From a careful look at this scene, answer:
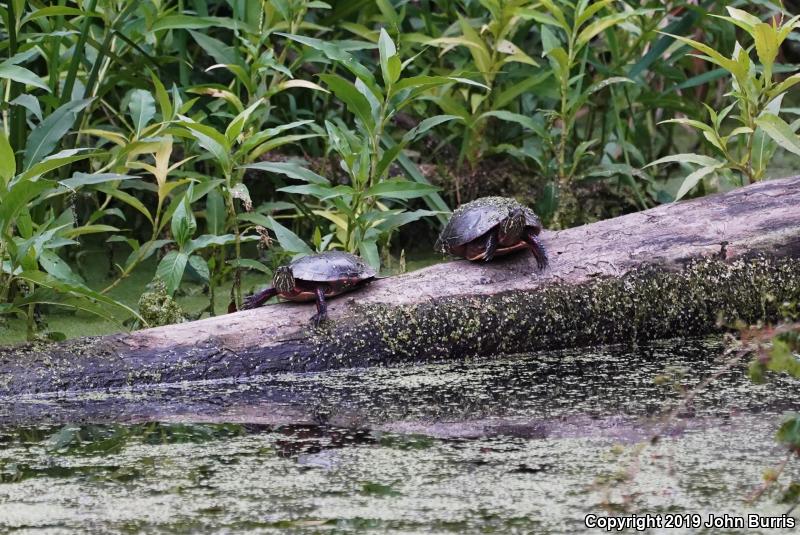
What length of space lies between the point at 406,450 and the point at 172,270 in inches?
52.8

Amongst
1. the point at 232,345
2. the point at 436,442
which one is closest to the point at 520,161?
the point at 232,345

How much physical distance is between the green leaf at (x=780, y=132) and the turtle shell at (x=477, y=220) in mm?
875

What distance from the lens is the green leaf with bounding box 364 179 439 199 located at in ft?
12.3

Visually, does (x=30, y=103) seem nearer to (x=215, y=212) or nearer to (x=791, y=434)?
(x=215, y=212)

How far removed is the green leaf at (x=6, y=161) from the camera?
310 cm

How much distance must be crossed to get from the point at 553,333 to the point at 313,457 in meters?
1.23

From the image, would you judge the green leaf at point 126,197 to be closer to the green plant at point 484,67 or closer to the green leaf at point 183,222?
the green leaf at point 183,222

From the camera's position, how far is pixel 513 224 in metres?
3.45

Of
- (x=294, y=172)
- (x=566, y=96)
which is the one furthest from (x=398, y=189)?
(x=566, y=96)

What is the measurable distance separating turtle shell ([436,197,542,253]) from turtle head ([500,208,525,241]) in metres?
0.02

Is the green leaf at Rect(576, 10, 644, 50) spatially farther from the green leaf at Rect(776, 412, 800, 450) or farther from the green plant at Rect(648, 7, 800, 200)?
the green leaf at Rect(776, 412, 800, 450)

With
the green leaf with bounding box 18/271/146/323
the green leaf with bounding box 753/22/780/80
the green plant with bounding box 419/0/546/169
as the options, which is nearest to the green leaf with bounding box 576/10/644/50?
the green plant with bounding box 419/0/546/169

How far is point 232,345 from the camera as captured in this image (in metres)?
3.34

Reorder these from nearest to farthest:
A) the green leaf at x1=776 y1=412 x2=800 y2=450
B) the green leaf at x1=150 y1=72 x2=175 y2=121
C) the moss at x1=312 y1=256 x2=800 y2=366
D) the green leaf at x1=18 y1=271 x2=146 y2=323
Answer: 1. the green leaf at x1=776 y1=412 x2=800 y2=450
2. the green leaf at x1=18 y1=271 x2=146 y2=323
3. the moss at x1=312 y1=256 x2=800 y2=366
4. the green leaf at x1=150 y1=72 x2=175 y2=121
